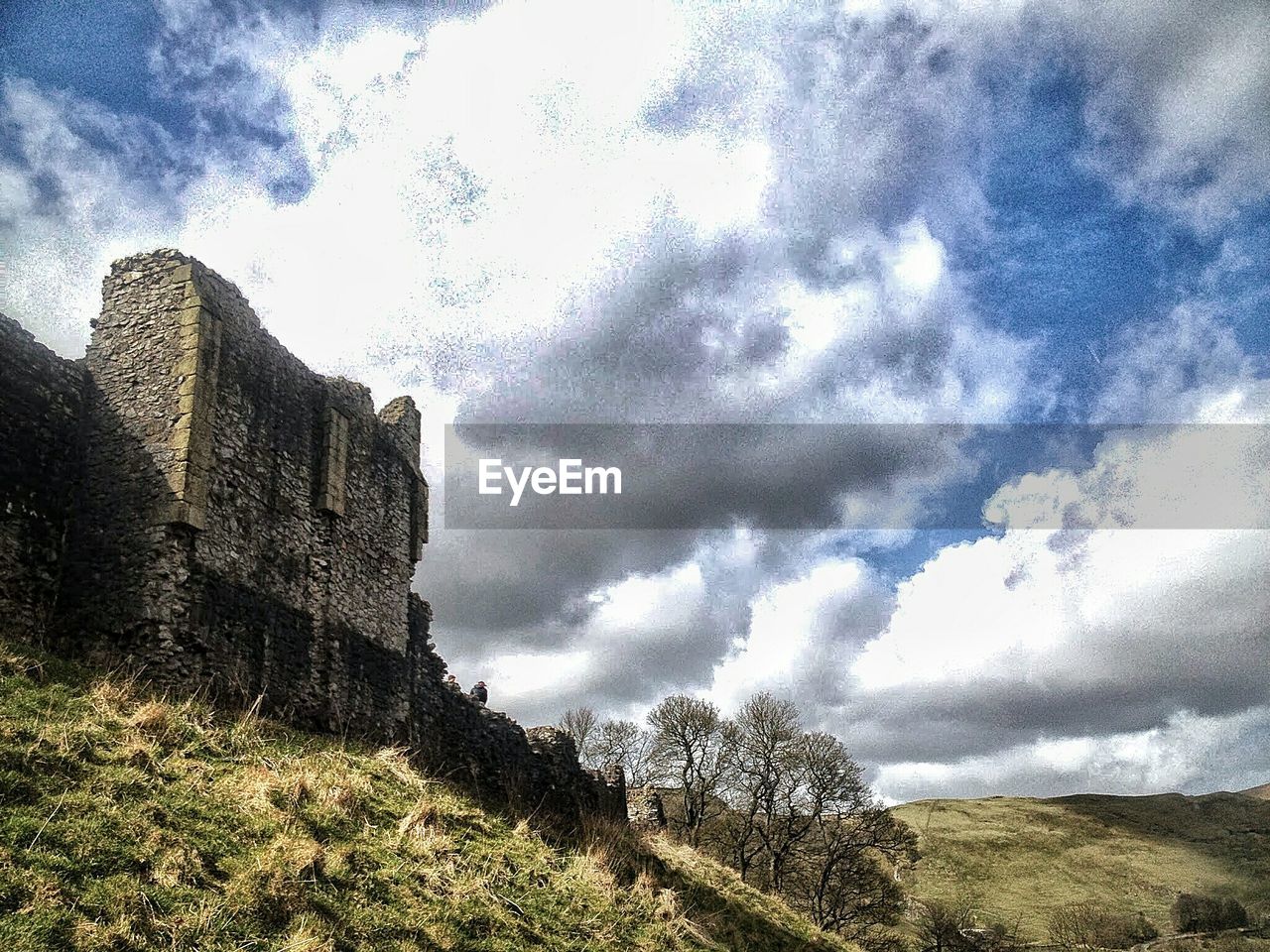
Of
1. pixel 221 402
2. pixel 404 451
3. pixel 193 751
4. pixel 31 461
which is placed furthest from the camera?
pixel 404 451

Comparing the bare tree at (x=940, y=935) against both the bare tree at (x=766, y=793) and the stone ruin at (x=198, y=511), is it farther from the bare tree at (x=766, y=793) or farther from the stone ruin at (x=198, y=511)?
the stone ruin at (x=198, y=511)

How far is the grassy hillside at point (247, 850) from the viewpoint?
27.0ft

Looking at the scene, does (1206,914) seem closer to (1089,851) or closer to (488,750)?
(1089,851)

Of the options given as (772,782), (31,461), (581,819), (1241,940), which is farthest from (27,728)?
(1241,940)

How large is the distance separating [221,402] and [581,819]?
11091 mm

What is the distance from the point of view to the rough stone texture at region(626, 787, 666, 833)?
29.2 meters

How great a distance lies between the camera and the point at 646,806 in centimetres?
2966

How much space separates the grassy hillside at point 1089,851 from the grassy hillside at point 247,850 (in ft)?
245

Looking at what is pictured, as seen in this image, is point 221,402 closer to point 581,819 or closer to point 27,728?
point 27,728

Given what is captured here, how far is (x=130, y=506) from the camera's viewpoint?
50.3 ft

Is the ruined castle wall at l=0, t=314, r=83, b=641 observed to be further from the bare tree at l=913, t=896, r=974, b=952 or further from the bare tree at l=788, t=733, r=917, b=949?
the bare tree at l=913, t=896, r=974, b=952

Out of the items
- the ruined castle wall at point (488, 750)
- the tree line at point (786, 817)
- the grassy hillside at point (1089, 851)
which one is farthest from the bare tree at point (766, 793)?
the grassy hillside at point (1089, 851)

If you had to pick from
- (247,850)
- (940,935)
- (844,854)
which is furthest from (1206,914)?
(247,850)

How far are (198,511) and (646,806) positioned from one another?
18.4 meters
